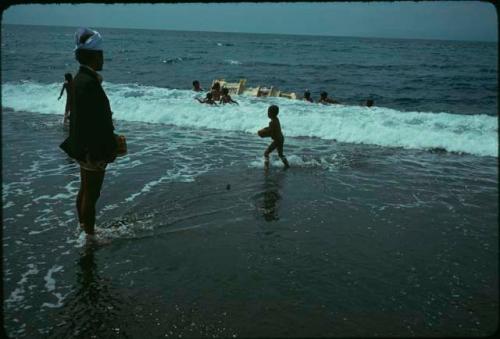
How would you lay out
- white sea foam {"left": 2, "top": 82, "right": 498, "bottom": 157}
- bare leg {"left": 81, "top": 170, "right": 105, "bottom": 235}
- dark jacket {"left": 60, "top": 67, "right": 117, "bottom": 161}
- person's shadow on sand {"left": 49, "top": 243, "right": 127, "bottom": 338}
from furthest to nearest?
white sea foam {"left": 2, "top": 82, "right": 498, "bottom": 157} → bare leg {"left": 81, "top": 170, "right": 105, "bottom": 235} → dark jacket {"left": 60, "top": 67, "right": 117, "bottom": 161} → person's shadow on sand {"left": 49, "top": 243, "right": 127, "bottom": 338}

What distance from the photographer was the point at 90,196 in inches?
178

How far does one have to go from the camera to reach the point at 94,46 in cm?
424

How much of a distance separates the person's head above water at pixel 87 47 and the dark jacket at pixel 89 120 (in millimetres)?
97

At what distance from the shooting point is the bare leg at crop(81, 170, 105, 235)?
4.47 metres

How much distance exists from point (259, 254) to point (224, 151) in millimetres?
5530

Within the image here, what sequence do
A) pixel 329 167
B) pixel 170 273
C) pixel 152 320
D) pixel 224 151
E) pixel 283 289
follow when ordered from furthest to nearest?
pixel 224 151 < pixel 329 167 < pixel 170 273 < pixel 283 289 < pixel 152 320

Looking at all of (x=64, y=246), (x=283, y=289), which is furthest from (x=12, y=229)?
(x=283, y=289)

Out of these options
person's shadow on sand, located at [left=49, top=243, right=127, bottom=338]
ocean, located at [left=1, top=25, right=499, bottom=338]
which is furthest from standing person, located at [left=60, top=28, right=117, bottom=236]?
person's shadow on sand, located at [left=49, top=243, right=127, bottom=338]

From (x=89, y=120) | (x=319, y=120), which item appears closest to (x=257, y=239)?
(x=89, y=120)

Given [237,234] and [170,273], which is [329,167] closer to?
[237,234]

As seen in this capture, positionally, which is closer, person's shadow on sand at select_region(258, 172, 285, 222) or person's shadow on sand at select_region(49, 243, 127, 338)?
person's shadow on sand at select_region(49, 243, 127, 338)

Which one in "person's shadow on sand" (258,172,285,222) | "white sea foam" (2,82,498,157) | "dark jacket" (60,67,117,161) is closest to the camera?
Result: "dark jacket" (60,67,117,161)

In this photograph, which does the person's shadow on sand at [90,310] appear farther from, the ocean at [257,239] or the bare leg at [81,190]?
the bare leg at [81,190]

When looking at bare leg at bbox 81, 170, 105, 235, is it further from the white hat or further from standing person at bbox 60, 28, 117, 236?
the white hat
